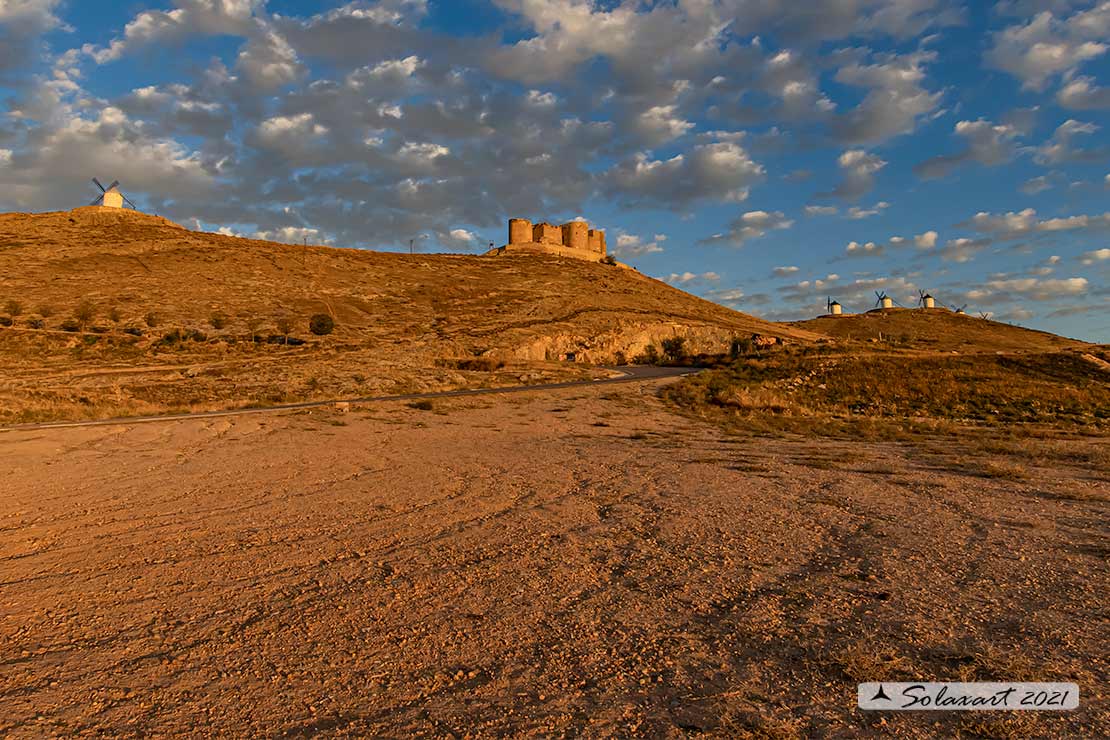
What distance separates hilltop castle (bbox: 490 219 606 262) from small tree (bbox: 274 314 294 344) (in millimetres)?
60023

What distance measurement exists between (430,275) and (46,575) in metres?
81.1

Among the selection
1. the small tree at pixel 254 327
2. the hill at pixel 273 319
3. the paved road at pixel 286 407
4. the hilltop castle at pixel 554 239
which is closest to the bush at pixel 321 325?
the hill at pixel 273 319

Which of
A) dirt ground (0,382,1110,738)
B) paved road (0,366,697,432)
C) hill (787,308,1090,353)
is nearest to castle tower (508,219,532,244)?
hill (787,308,1090,353)

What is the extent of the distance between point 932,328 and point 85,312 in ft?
483

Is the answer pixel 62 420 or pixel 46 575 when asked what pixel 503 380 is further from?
pixel 46 575

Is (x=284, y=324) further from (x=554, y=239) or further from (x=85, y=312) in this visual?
(x=554, y=239)

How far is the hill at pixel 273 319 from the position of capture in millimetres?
34469

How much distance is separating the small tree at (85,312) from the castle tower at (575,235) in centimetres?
8928

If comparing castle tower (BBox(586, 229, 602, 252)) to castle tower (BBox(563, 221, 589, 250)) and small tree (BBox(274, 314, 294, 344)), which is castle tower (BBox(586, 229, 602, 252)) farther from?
small tree (BBox(274, 314, 294, 344))

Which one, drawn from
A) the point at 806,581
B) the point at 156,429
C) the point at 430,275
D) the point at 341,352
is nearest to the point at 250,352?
the point at 341,352

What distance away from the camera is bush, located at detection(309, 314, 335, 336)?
5550cm

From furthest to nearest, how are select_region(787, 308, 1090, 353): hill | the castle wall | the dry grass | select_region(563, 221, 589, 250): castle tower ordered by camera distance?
select_region(563, 221, 589, 250): castle tower, the castle wall, select_region(787, 308, 1090, 353): hill, the dry grass

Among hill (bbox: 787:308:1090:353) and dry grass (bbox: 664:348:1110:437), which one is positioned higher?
hill (bbox: 787:308:1090:353)

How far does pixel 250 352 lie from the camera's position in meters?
47.5
